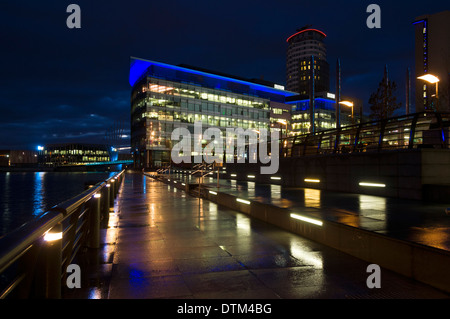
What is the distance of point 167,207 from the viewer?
1304 cm

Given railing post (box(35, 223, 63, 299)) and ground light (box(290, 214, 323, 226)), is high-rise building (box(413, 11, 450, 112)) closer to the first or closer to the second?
ground light (box(290, 214, 323, 226))

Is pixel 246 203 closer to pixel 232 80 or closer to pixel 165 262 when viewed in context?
pixel 165 262

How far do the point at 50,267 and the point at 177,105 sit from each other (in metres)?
87.9

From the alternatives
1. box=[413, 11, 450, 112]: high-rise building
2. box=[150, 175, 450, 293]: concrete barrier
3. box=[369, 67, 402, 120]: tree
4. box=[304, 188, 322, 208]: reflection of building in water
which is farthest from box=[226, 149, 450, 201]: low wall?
box=[413, 11, 450, 112]: high-rise building

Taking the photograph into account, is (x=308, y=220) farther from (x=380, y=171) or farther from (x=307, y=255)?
(x=380, y=171)

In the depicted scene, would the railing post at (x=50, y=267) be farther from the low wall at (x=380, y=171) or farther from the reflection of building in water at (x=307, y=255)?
the low wall at (x=380, y=171)

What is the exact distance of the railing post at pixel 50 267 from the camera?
3.30 m

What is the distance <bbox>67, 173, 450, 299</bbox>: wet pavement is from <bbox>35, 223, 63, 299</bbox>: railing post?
709 millimetres

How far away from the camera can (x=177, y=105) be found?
A: 89.2m

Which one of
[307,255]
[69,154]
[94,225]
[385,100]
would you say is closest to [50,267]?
[94,225]

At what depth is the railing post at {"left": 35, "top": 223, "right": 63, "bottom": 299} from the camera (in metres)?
3.30

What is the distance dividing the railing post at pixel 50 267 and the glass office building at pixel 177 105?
73.4 metres

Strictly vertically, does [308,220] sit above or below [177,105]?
below
